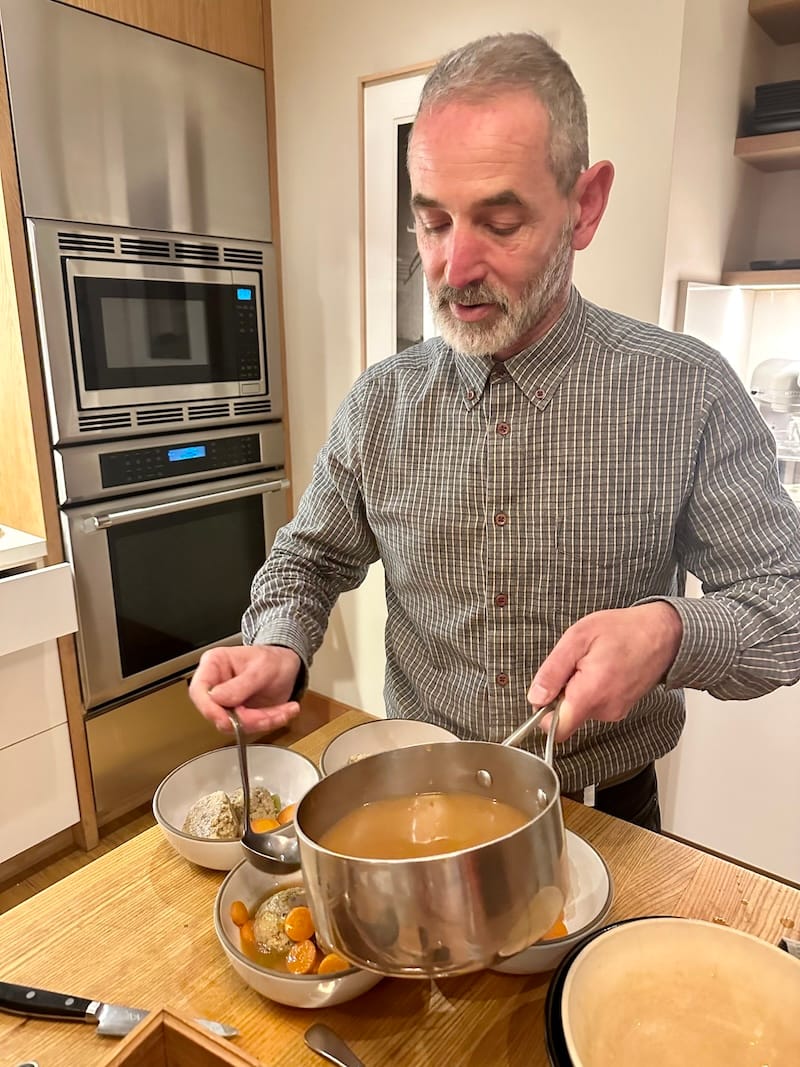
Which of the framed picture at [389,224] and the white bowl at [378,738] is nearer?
the white bowl at [378,738]

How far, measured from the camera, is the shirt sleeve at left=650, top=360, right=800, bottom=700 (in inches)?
35.7

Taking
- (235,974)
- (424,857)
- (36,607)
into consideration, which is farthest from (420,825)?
(36,607)

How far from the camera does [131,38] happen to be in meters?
1.97

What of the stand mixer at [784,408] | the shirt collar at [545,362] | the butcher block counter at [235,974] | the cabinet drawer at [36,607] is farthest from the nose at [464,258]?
the cabinet drawer at [36,607]

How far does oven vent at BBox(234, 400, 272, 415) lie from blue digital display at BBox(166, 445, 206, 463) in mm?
177

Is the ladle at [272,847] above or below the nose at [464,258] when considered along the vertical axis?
below

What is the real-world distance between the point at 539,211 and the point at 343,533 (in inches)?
21.9

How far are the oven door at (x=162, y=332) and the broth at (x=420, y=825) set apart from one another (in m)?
1.63

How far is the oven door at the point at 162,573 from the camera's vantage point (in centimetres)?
212

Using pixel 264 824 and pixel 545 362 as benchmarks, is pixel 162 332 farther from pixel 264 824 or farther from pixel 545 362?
pixel 264 824

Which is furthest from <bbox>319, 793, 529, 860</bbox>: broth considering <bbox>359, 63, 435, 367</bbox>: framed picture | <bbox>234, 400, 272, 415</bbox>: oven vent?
<bbox>234, 400, 272, 415</bbox>: oven vent

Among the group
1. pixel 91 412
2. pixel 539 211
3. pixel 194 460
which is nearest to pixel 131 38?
pixel 91 412

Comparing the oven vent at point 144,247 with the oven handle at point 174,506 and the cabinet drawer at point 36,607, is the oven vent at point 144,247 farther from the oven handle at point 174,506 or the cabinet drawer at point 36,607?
the cabinet drawer at point 36,607

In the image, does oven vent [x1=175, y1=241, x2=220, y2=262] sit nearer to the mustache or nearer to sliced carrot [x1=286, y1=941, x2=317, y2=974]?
the mustache
